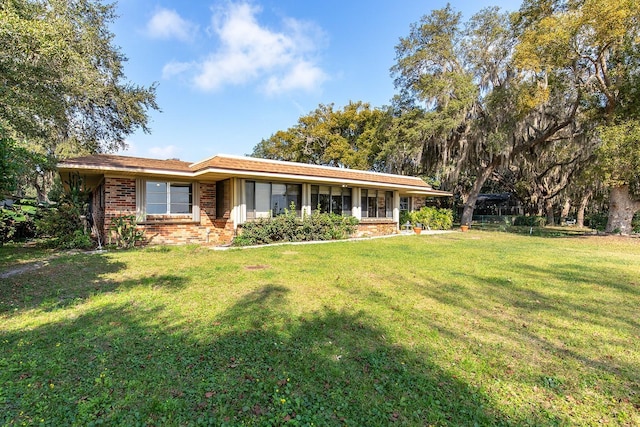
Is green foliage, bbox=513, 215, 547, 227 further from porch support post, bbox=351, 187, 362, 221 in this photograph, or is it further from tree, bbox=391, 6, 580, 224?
porch support post, bbox=351, 187, 362, 221

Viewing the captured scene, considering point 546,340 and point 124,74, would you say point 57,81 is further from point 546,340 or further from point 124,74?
point 546,340

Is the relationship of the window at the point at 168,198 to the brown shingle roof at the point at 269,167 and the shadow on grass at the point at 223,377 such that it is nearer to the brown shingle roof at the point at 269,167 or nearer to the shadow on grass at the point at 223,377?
the brown shingle roof at the point at 269,167

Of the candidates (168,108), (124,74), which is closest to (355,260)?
(168,108)

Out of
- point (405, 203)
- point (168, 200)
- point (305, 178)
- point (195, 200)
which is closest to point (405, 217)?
point (405, 203)

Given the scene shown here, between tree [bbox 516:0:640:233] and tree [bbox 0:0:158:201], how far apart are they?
17498 mm

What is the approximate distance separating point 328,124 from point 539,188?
1968 centimetres

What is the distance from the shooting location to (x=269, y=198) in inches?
469

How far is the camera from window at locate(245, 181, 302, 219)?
37.5 feet

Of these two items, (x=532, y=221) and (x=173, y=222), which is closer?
(x=173, y=222)

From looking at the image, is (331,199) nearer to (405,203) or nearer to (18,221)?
(405,203)

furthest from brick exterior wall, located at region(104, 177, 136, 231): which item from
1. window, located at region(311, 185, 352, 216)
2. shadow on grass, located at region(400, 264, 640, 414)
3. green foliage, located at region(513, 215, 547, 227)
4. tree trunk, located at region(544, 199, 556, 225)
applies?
tree trunk, located at region(544, 199, 556, 225)

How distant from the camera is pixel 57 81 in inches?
348

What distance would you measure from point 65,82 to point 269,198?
7.40 m

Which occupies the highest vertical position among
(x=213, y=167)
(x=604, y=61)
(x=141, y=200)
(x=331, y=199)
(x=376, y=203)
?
(x=604, y=61)
